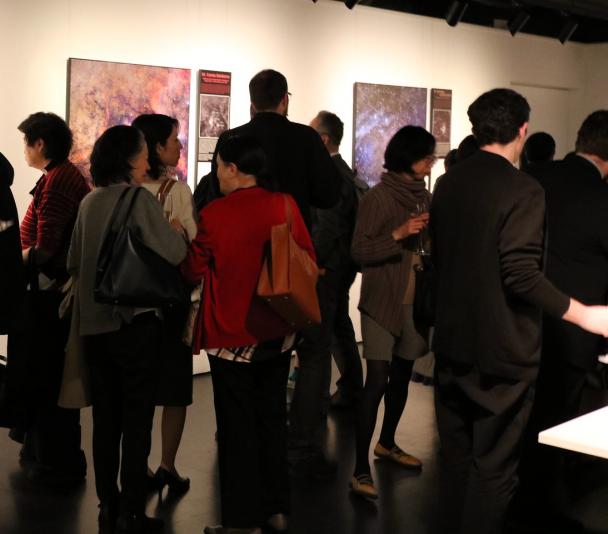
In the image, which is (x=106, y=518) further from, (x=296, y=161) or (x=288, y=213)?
(x=296, y=161)

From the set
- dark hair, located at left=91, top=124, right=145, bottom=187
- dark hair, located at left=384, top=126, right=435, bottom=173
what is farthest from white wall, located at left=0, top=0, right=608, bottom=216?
dark hair, located at left=384, top=126, right=435, bottom=173

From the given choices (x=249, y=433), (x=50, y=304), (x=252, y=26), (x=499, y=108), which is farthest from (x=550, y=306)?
(x=252, y=26)

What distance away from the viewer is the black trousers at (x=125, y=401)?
4168 millimetres

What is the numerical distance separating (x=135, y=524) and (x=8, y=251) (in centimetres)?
127

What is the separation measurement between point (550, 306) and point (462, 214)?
46 centimetres

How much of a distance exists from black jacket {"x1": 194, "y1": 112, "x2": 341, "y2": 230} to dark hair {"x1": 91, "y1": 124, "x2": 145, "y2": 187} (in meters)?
0.57

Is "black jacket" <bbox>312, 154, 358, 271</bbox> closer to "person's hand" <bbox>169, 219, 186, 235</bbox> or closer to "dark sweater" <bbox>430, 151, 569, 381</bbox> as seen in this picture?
"person's hand" <bbox>169, 219, 186, 235</bbox>

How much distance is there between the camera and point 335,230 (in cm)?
579

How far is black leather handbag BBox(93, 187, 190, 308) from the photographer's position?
4004mm

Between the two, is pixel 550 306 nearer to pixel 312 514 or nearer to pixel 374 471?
pixel 312 514

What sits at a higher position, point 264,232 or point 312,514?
point 264,232

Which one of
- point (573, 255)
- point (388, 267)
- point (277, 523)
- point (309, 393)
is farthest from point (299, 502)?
point (573, 255)

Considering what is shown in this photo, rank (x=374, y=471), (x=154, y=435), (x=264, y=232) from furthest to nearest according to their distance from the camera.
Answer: (x=154, y=435) < (x=374, y=471) < (x=264, y=232)

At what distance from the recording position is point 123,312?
409 centimetres
